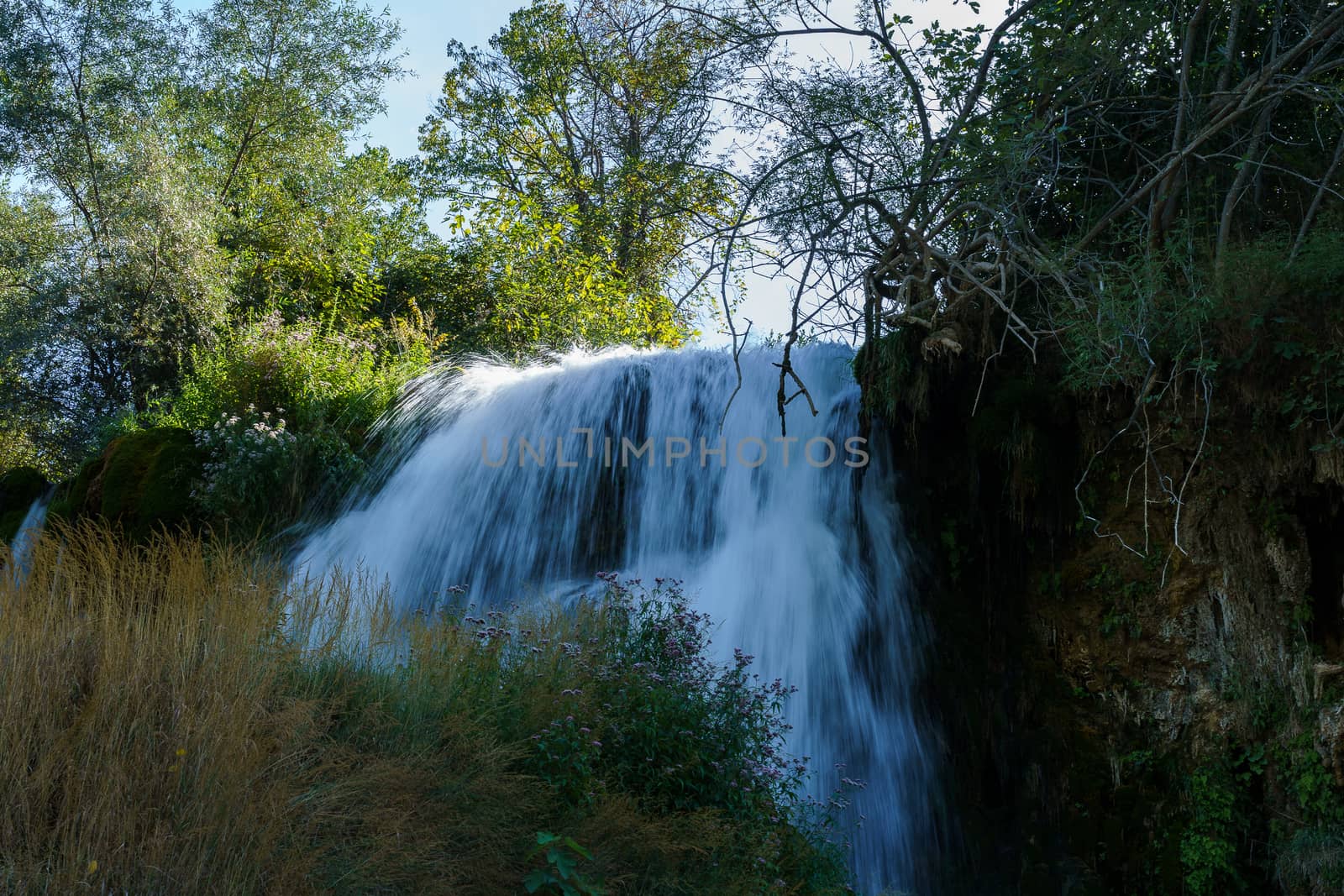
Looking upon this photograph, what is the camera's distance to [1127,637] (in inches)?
260

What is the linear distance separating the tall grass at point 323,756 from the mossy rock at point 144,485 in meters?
4.70

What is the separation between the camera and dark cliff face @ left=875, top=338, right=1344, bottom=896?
5.89 m

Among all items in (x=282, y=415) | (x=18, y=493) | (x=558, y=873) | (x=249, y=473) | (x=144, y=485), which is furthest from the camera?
(x=18, y=493)

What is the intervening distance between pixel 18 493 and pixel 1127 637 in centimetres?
1408

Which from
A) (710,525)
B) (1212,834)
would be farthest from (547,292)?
(1212,834)

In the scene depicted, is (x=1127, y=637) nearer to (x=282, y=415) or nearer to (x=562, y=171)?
(x=282, y=415)

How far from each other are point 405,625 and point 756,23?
18.3 ft

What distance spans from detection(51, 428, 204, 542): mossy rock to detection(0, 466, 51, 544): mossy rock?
8.01ft

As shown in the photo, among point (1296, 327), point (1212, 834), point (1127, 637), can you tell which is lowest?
point (1212, 834)

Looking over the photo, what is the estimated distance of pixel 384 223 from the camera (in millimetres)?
21656

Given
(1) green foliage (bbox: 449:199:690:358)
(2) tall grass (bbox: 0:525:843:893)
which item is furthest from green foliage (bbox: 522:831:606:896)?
(1) green foliage (bbox: 449:199:690:358)

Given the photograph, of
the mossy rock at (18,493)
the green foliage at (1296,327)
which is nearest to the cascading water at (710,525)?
the green foliage at (1296,327)

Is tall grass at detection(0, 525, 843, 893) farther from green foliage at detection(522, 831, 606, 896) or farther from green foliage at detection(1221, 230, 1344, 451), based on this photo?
green foliage at detection(1221, 230, 1344, 451)

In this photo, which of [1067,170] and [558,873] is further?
[1067,170]
